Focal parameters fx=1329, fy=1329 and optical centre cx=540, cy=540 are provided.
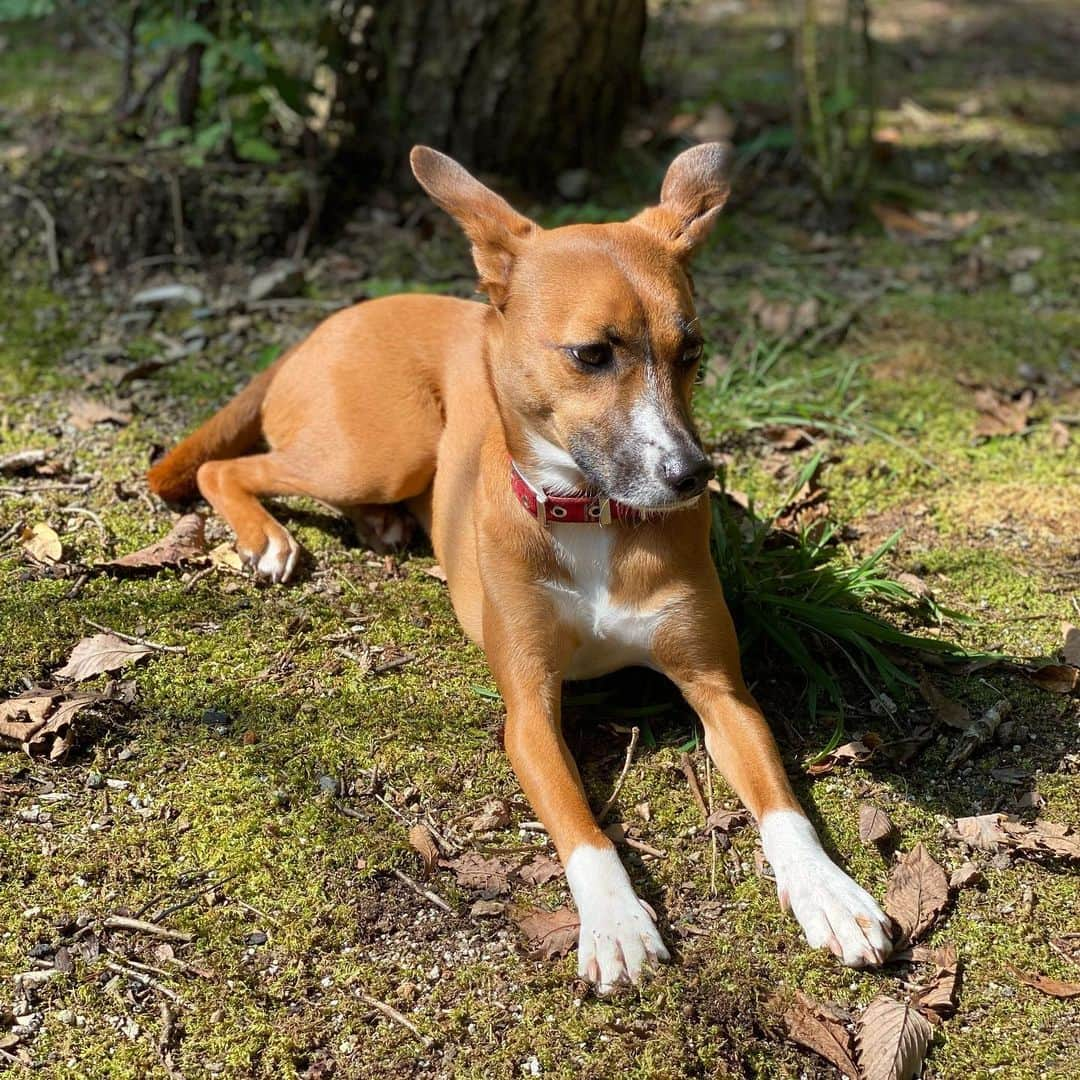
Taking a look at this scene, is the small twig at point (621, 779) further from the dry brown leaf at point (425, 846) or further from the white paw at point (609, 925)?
the dry brown leaf at point (425, 846)

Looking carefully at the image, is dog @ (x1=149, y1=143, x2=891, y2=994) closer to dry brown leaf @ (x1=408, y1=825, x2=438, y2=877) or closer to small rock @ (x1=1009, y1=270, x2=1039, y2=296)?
dry brown leaf @ (x1=408, y1=825, x2=438, y2=877)

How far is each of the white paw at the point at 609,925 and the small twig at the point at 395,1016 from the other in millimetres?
375

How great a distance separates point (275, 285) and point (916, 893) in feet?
12.9

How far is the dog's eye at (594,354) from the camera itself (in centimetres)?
322

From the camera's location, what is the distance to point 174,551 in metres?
4.38

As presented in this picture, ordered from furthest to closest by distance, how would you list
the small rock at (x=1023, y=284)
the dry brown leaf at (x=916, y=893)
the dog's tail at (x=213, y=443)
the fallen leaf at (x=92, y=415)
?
1. the small rock at (x=1023, y=284)
2. the fallen leaf at (x=92, y=415)
3. the dog's tail at (x=213, y=443)
4. the dry brown leaf at (x=916, y=893)

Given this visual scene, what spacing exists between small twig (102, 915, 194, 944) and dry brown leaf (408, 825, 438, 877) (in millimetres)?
574

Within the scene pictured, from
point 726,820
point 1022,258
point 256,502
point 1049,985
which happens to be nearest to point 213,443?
point 256,502

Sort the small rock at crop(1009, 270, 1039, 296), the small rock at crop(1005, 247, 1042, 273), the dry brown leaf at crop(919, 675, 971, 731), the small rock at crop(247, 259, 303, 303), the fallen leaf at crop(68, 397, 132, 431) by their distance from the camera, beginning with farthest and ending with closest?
the small rock at crop(1005, 247, 1042, 273) < the small rock at crop(1009, 270, 1039, 296) < the small rock at crop(247, 259, 303, 303) < the fallen leaf at crop(68, 397, 132, 431) < the dry brown leaf at crop(919, 675, 971, 731)

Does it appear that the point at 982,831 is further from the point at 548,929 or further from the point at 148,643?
the point at 148,643

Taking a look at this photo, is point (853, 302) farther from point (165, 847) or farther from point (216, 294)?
point (165, 847)

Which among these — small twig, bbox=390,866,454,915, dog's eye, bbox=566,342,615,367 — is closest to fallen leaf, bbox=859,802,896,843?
small twig, bbox=390,866,454,915

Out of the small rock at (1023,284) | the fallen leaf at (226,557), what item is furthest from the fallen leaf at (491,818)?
the small rock at (1023,284)

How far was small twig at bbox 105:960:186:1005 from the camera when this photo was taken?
2875 millimetres
